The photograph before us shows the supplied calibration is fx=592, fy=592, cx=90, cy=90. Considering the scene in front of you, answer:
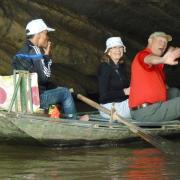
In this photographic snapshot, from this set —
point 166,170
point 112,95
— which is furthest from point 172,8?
point 166,170

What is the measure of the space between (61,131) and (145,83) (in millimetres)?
1206

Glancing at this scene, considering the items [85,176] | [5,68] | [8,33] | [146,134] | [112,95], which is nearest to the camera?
[85,176]

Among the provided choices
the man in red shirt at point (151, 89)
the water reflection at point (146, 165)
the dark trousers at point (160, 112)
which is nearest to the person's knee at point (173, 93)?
the dark trousers at point (160, 112)

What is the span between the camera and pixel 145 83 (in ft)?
24.2

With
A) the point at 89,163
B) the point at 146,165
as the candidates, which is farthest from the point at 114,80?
the point at 146,165

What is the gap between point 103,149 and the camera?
24.7 ft

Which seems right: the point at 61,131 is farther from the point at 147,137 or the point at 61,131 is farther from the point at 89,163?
the point at 147,137

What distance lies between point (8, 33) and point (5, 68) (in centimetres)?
116

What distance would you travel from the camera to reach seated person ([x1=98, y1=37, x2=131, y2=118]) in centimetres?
795

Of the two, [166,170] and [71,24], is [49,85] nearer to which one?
[166,170]

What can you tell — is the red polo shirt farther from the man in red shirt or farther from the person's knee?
the person's knee

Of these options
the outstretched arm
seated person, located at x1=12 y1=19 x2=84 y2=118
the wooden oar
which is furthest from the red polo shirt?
seated person, located at x1=12 y1=19 x2=84 y2=118

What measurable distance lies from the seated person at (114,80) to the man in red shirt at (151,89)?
362 mm

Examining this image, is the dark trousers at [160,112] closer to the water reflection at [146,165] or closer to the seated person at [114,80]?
the seated person at [114,80]
